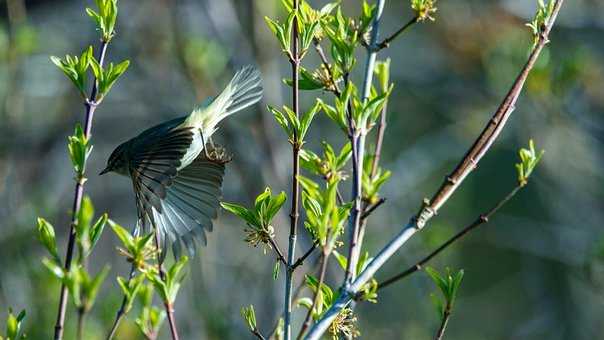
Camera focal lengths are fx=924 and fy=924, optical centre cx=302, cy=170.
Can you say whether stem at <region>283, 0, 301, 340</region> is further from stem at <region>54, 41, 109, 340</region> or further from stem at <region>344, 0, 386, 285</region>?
stem at <region>54, 41, 109, 340</region>

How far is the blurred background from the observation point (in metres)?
4.98

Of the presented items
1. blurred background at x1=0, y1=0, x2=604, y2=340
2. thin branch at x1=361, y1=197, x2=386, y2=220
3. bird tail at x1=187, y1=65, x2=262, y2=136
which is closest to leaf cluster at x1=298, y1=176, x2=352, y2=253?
thin branch at x1=361, y1=197, x2=386, y2=220

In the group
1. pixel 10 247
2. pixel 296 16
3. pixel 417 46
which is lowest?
pixel 10 247

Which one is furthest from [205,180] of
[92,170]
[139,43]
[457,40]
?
[92,170]

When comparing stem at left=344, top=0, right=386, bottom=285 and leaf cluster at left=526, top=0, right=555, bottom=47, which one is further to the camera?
leaf cluster at left=526, top=0, right=555, bottom=47

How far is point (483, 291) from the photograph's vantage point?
9.95 meters

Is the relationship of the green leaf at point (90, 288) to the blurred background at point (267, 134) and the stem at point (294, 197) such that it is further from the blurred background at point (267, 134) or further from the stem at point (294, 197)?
the blurred background at point (267, 134)

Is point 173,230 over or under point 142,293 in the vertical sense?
over

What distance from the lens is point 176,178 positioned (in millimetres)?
2508

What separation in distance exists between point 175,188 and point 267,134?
3055 mm

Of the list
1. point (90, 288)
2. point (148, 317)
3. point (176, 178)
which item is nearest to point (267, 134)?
point (176, 178)

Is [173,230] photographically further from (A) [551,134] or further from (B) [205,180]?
(A) [551,134]

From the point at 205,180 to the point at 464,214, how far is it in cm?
654

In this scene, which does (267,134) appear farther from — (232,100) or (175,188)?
(175,188)
